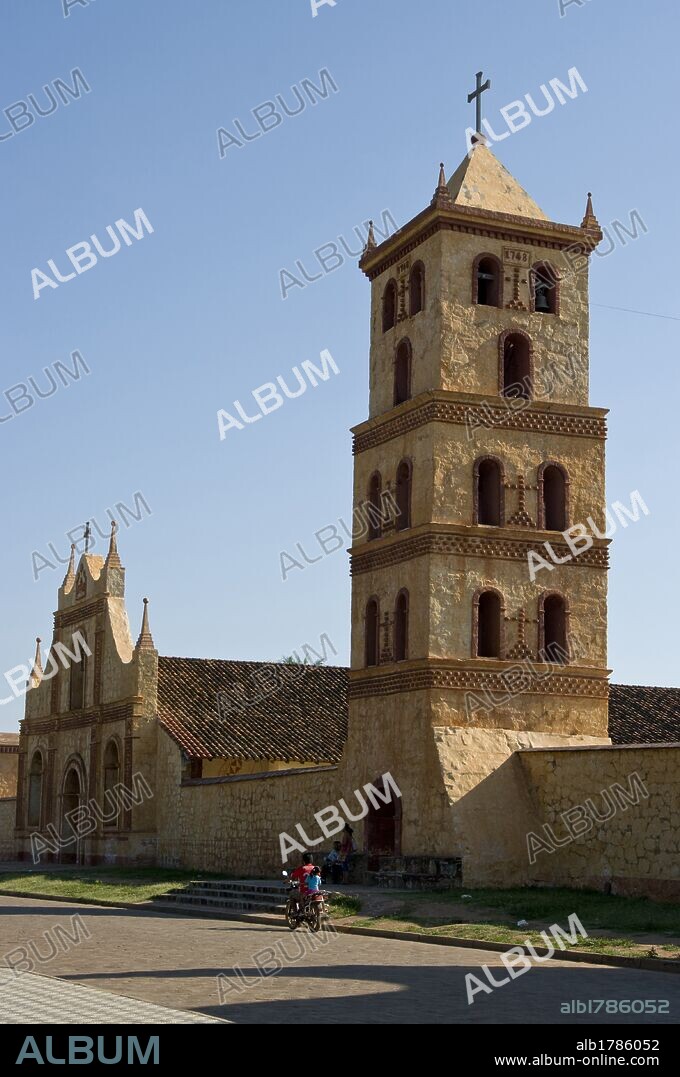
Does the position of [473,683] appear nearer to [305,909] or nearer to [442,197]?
[305,909]

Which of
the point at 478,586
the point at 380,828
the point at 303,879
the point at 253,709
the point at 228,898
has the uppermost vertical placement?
the point at 478,586

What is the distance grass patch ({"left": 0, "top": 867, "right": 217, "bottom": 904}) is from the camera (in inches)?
1115

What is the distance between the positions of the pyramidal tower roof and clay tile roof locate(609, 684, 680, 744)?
15.4 metres

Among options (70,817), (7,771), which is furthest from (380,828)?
(7,771)

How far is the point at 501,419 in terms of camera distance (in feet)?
89.4

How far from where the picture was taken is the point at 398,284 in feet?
95.9

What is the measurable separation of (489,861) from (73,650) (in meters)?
22.4

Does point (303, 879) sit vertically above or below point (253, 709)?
below

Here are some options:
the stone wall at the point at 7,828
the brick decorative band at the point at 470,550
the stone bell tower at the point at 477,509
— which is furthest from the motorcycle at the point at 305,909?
the stone wall at the point at 7,828

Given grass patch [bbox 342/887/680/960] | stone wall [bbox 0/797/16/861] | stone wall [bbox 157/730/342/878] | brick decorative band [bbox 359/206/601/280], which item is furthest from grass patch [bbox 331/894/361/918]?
stone wall [bbox 0/797/16/861]

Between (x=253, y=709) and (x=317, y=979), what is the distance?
2694cm

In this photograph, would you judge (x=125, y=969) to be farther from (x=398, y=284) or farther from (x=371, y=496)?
(x=398, y=284)
